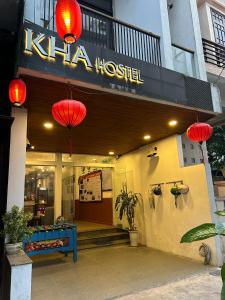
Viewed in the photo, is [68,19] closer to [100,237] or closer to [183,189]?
[183,189]

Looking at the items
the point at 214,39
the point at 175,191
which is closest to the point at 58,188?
the point at 175,191

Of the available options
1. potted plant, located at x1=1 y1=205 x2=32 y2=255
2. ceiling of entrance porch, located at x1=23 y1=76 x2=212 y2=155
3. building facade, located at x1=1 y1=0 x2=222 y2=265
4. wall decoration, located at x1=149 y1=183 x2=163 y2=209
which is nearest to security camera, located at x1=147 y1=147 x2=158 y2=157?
building facade, located at x1=1 y1=0 x2=222 y2=265

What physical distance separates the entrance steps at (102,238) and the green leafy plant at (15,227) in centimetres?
356

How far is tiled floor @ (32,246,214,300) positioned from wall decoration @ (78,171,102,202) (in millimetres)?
3521

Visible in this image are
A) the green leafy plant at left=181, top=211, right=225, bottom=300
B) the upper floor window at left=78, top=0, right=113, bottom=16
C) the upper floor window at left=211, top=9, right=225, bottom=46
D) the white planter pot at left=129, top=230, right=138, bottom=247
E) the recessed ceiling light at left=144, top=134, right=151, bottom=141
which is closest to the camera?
the green leafy plant at left=181, top=211, right=225, bottom=300

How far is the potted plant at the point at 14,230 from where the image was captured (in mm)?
3025

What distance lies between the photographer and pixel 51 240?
16.2 ft

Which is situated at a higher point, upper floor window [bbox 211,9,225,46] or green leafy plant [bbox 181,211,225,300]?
upper floor window [bbox 211,9,225,46]

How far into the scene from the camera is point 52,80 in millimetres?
A: 3393

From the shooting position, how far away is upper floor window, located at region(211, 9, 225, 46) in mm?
7273

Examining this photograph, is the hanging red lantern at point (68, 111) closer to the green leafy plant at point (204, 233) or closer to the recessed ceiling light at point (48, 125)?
the recessed ceiling light at point (48, 125)

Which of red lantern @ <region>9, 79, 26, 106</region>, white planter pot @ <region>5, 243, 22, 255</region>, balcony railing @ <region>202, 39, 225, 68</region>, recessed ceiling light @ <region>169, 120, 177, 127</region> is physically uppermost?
balcony railing @ <region>202, 39, 225, 68</region>

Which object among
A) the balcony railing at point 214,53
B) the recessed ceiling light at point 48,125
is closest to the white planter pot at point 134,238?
the recessed ceiling light at point 48,125

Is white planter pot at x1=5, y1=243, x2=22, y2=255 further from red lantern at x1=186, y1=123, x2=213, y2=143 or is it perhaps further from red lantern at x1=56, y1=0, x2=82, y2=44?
red lantern at x1=186, y1=123, x2=213, y2=143
